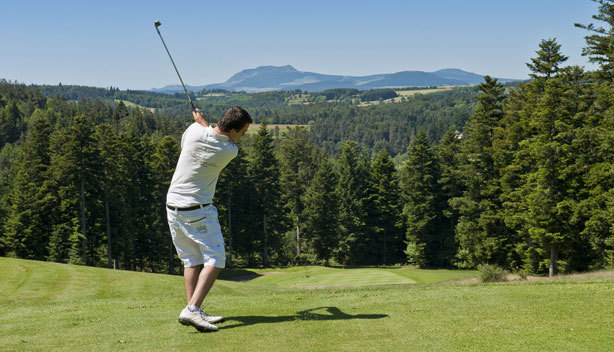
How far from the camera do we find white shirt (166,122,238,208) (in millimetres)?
7012

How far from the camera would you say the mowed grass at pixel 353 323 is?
626 cm

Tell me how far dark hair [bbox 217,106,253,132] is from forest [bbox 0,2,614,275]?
28638 millimetres

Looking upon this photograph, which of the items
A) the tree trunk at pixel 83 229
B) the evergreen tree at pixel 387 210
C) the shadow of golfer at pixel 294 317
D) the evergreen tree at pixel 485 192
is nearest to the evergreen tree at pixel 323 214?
the evergreen tree at pixel 387 210

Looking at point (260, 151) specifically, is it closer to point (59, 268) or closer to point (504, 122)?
point (504, 122)

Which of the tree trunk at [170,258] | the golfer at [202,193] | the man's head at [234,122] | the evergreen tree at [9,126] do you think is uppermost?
the man's head at [234,122]

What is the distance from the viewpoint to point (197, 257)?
7.33m

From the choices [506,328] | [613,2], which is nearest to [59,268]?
[506,328]

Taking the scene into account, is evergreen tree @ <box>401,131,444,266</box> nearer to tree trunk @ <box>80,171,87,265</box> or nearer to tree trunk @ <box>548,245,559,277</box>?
tree trunk @ <box>548,245,559,277</box>

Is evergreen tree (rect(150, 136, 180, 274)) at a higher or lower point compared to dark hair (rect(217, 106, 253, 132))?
lower

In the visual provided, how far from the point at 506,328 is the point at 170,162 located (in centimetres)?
5154

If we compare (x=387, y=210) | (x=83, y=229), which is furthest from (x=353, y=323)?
(x=387, y=210)

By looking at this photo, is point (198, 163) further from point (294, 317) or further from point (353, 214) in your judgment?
point (353, 214)

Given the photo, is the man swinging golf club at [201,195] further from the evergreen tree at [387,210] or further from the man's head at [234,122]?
the evergreen tree at [387,210]

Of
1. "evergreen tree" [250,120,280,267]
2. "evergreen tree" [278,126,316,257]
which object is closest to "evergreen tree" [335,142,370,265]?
"evergreen tree" [278,126,316,257]
